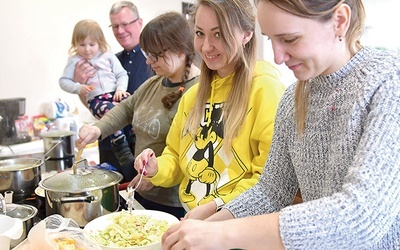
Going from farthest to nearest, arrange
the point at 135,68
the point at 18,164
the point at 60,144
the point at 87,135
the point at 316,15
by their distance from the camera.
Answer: the point at 135,68 < the point at 60,144 < the point at 87,135 < the point at 18,164 < the point at 316,15

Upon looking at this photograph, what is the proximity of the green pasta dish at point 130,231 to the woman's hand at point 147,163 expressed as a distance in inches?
8.2

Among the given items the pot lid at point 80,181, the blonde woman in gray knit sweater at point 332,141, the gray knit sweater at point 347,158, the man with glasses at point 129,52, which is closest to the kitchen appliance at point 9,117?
the man with glasses at point 129,52

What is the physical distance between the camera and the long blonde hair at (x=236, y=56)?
4.40 ft

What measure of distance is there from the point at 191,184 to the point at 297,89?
0.57m

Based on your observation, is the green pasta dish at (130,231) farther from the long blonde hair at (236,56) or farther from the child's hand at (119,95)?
the child's hand at (119,95)

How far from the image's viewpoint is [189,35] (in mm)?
1756

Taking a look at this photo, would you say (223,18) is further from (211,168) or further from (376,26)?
(376,26)

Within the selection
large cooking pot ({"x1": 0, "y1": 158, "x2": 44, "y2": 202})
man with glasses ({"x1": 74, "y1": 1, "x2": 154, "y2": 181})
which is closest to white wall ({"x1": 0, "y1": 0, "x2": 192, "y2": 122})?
man with glasses ({"x1": 74, "y1": 1, "x2": 154, "y2": 181})

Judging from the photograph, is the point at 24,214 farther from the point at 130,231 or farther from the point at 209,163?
the point at 209,163

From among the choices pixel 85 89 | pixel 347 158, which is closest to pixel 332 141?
pixel 347 158

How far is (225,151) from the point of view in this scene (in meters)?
1.35

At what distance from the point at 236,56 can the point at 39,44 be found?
2.64 metres

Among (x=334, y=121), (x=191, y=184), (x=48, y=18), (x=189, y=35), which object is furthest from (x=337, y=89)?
(x=48, y=18)

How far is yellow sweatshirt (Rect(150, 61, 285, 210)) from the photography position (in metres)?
1.31
